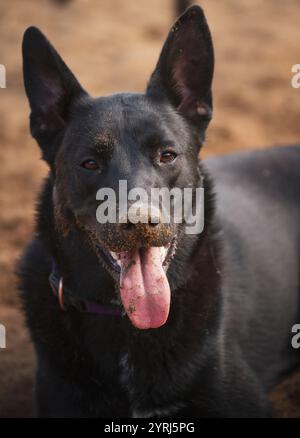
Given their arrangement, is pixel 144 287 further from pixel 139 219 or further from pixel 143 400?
pixel 143 400

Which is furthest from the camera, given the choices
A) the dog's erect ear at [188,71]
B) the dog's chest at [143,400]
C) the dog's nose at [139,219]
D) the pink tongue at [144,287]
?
the dog's erect ear at [188,71]

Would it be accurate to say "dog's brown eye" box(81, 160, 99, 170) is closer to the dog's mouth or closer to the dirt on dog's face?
the dirt on dog's face

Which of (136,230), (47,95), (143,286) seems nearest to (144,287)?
(143,286)

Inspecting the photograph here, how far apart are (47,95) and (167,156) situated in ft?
2.38

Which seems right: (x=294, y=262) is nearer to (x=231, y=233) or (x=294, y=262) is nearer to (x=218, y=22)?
(x=231, y=233)

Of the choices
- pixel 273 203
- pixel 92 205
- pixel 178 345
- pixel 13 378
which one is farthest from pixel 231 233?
pixel 13 378

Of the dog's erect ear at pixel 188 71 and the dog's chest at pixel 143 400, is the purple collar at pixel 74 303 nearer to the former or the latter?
the dog's chest at pixel 143 400

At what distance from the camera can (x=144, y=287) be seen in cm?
296

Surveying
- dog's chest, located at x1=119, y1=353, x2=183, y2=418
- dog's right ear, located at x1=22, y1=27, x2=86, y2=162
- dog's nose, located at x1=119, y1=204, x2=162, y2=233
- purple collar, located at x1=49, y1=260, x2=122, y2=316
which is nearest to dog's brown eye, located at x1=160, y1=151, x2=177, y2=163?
dog's nose, located at x1=119, y1=204, x2=162, y2=233

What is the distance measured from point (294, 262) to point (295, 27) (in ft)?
21.3

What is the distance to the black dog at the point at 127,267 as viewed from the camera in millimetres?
3178

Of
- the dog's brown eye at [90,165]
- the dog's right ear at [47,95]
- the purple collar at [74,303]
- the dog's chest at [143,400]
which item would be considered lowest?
the dog's chest at [143,400]

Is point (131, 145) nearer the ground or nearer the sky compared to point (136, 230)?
nearer the sky

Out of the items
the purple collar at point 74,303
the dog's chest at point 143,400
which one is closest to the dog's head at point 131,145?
the purple collar at point 74,303
